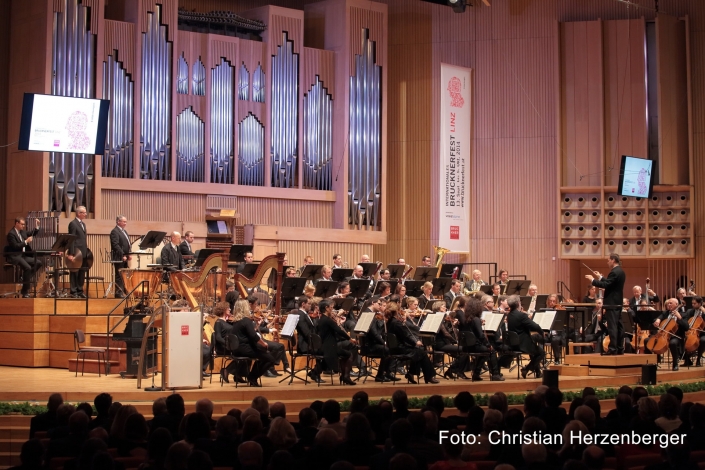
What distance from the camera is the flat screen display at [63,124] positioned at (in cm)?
1360

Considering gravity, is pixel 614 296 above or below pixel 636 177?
below

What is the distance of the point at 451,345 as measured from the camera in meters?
11.3

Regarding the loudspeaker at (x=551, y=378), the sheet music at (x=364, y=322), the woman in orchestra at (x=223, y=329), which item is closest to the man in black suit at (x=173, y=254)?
the woman in orchestra at (x=223, y=329)

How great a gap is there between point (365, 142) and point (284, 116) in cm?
152

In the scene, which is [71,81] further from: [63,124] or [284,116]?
[284,116]

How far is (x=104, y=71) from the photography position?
1510cm

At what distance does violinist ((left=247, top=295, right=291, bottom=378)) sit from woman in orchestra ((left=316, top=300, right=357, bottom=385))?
0.49m

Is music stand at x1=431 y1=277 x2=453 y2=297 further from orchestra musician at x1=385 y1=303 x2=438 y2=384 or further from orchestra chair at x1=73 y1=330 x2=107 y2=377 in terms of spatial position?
orchestra chair at x1=73 y1=330 x2=107 y2=377

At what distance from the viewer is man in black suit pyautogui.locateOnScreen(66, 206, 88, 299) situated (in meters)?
12.7

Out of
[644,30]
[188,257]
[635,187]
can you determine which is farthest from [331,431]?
[644,30]

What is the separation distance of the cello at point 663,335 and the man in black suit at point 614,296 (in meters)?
0.82

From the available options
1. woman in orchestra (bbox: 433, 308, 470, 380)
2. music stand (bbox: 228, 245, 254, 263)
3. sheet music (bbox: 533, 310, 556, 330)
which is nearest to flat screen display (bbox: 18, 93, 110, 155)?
music stand (bbox: 228, 245, 254, 263)

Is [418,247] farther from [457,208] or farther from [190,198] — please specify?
[190,198]

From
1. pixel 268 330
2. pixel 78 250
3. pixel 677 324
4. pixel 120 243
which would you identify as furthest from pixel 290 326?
pixel 677 324
